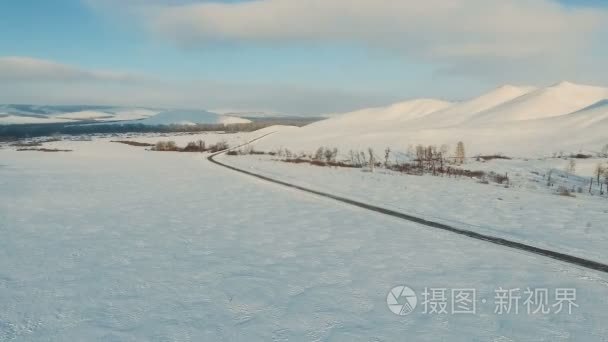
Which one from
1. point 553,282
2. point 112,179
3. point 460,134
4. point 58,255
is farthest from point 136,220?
point 460,134

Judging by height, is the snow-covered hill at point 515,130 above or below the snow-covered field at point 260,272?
above

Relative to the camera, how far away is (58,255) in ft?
32.2

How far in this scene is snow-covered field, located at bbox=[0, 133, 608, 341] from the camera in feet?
21.0

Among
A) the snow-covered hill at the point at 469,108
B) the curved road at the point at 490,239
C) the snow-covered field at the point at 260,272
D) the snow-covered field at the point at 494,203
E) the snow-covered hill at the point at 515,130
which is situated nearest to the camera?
the snow-covered field at the point at 260,272

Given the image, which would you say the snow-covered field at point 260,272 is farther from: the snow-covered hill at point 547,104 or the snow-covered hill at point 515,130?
the snow-covered hill at point 547,104

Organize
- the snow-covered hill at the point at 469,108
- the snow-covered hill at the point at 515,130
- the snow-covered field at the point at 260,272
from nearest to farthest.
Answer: the snow-covered field at the point at 260,272 < the snow-covered hill at the point at 515,130 < the snow-covered hill at the point at 469,108

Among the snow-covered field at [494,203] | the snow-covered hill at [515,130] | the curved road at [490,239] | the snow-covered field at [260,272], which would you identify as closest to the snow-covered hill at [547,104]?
the snow-covered hill at [515,130]

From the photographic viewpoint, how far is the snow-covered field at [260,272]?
6406 mm

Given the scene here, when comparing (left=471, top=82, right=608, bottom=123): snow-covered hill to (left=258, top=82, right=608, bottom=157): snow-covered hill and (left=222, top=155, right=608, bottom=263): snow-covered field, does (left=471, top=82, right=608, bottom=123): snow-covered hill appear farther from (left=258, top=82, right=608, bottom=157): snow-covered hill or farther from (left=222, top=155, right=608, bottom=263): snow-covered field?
(left=222, top=155, right=608, bottom=263): snow-covered field

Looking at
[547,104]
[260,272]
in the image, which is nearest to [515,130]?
[547,104]

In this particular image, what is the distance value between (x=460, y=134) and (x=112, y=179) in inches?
2026

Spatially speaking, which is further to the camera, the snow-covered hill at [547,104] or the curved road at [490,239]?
the snow-covered hill at [547,104]

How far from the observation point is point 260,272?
8844 millimetres

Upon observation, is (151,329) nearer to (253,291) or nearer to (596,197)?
(253,291)
